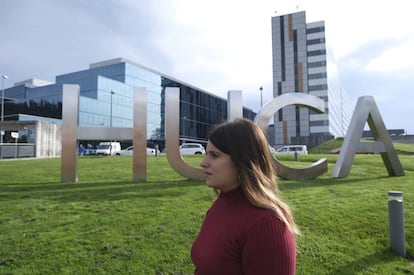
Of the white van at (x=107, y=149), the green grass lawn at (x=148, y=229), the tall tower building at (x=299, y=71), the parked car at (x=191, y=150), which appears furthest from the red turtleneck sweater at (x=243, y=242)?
the tall tower building at (x=299, y=71)

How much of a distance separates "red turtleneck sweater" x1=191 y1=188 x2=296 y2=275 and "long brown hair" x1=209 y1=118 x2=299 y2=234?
2.9 inches

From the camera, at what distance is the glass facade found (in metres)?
49.5

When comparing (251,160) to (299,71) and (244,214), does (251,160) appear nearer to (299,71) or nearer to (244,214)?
(244,214)

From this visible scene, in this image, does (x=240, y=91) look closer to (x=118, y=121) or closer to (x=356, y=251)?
(x=356, y=251)

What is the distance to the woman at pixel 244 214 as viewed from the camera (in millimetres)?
1301

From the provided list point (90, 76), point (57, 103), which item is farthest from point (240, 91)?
point (57, 103)

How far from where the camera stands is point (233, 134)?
1.56m

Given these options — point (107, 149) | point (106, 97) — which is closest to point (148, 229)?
point (107, 149)

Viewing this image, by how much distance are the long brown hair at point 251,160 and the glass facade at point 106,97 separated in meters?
47.0

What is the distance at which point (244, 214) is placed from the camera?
1.43 metres

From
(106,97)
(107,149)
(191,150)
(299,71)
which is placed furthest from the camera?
(299,71)

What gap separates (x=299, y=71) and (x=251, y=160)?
63706 mm

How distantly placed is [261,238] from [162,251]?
3.26m

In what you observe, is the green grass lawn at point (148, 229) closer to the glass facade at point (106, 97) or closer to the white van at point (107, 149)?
the white van at point (107, 149)
